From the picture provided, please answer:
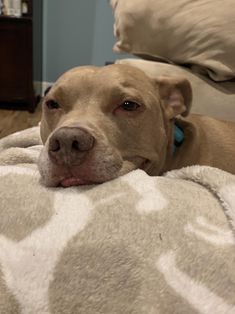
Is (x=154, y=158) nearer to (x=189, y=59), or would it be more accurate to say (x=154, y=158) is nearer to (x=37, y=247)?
(x=37, y=247)

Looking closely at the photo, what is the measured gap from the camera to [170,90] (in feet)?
4.73

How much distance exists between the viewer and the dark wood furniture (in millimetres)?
4230

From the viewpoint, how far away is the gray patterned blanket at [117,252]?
732mm

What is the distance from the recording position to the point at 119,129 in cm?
119

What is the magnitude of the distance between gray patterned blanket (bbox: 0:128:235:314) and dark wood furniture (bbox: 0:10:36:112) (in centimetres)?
360

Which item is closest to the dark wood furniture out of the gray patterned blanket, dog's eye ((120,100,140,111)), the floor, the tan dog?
the floor

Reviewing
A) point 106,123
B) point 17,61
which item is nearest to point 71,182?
point 106,123

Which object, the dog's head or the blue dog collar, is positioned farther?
the blue dog collar

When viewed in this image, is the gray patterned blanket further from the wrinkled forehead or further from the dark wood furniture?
the dark wood furniture

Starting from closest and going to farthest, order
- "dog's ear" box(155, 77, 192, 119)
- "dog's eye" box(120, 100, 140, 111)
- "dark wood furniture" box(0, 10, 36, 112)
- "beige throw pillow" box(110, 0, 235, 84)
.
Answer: "dog's eye" box(120, 100, 140, 111), "dog's ear" box(155, 77, 192, 119), "beige throw pillow" box(110, 0, 235, 84), "dark wood furniture" box(0, 10, 36, 112)

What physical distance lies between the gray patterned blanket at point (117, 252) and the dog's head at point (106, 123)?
125mm

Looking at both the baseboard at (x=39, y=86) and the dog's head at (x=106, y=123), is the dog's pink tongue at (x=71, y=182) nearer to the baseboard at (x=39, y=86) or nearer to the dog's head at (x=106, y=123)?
the dog's head at (x=106, y=123)

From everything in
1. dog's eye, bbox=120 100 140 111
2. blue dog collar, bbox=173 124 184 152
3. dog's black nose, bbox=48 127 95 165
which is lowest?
blue dog collar, bbox=173 124 184 152

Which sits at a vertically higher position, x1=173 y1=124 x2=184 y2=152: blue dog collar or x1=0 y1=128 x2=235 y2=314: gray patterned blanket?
x1=0 y1=128 x2=235 y2=314: gray patterned blanket
